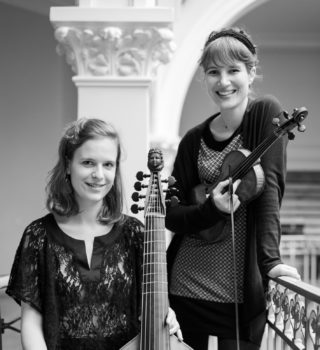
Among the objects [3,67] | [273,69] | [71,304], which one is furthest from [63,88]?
[71,304]

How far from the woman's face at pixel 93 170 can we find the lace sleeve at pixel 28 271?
0.15 meters

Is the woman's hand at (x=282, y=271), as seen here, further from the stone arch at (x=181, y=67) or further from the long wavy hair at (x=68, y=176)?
the stone arch at (x=181, y=67)

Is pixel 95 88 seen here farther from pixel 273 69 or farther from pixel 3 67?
pixel 273 69

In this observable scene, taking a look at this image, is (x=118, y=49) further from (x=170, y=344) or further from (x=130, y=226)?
(x=170, y=344)

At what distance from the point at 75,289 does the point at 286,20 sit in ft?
17.2

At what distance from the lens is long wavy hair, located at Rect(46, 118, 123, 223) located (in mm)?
2004

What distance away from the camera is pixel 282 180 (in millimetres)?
2137

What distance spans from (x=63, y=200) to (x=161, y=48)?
1.16 m

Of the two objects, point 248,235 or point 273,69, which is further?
point 273,69

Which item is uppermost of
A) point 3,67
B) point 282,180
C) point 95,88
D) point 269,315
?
point 3,67

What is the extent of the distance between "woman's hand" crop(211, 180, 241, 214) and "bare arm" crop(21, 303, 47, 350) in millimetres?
568

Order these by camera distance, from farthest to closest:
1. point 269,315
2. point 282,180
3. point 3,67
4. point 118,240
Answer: point 3,67
point 269,315
point 282,180
point 118,240

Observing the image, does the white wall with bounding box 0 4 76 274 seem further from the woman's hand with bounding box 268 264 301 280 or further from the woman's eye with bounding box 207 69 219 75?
the woman's hand with bounding box 268 264 301 280

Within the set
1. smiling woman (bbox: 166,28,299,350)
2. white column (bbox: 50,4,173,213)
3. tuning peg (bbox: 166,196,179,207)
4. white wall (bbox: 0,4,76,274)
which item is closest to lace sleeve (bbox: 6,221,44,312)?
tuning peg (bbox: 166,196,179,207)
